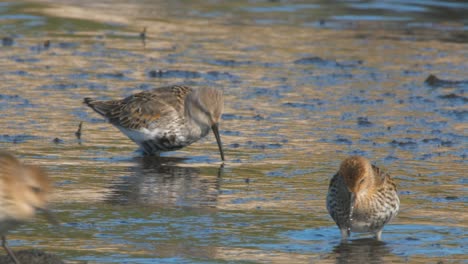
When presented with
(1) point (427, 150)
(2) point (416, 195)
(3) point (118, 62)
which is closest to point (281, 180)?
(2) point (416, 195)

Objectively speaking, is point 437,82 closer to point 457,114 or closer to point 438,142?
point 457,114

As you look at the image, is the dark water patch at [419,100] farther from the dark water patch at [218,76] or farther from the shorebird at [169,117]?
the shorebird at [169,117]

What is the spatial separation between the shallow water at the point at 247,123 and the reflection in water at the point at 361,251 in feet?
0.07

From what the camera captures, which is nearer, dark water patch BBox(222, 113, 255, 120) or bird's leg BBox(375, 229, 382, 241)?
bird's leg BBox(375, 229, 382, 241)

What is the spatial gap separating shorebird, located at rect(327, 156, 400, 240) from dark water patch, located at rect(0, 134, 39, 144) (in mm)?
4526

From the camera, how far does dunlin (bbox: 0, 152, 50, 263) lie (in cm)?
763

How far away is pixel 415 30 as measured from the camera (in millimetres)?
22766

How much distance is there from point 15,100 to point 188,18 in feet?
28.8

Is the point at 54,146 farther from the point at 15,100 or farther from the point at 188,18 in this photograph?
the point at 188,18

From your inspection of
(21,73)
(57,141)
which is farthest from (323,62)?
(57,141)

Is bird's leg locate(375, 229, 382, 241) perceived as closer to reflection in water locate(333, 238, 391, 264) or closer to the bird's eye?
reflection in water locate(333, 238, 391, 264)

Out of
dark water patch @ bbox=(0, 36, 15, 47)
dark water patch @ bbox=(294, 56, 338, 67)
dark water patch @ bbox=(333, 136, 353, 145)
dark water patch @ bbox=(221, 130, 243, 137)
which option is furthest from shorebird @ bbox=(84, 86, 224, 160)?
dark water patch @ bbox=(0, 36, 15, 47)

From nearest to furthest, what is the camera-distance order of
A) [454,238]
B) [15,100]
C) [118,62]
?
[454,238]
[15,100]
[118,62]

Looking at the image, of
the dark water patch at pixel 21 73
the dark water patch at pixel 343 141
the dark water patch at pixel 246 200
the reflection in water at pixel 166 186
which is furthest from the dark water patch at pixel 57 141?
the dark water patch at pixel 21 73
